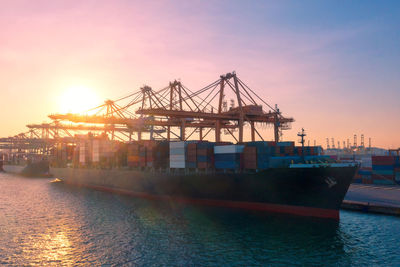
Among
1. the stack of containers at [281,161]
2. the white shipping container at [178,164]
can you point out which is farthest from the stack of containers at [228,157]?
the white shipping container at [178,164]

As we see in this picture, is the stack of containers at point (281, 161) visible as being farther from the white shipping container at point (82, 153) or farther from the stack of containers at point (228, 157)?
the white shipping container at point (82, 153)

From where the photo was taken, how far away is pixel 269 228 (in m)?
24.3

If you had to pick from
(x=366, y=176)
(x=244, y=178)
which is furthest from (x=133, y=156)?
(x=366, y=176)

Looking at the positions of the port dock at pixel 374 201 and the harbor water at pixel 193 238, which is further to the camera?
the port dock at pixel 374 201

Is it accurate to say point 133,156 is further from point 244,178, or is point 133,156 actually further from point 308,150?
point 308,150

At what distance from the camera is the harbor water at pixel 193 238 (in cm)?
1827

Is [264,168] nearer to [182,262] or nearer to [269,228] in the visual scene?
[269,228]

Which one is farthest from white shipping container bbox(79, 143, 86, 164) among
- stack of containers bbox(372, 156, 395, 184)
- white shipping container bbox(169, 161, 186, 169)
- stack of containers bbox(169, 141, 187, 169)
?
stack of containers bbox(372, 156, 395, 184)

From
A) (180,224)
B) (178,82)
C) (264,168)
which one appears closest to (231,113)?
(178,82)

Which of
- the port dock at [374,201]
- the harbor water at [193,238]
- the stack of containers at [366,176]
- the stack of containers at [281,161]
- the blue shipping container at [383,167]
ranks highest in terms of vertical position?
the stack of containers at [281,161]

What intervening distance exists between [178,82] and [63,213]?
41296mm

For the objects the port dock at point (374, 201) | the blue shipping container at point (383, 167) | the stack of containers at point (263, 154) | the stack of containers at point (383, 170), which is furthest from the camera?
the blue shipping container at point (383, 167)

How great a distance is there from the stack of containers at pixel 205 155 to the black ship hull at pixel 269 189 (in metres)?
1.49

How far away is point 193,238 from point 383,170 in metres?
40.2
